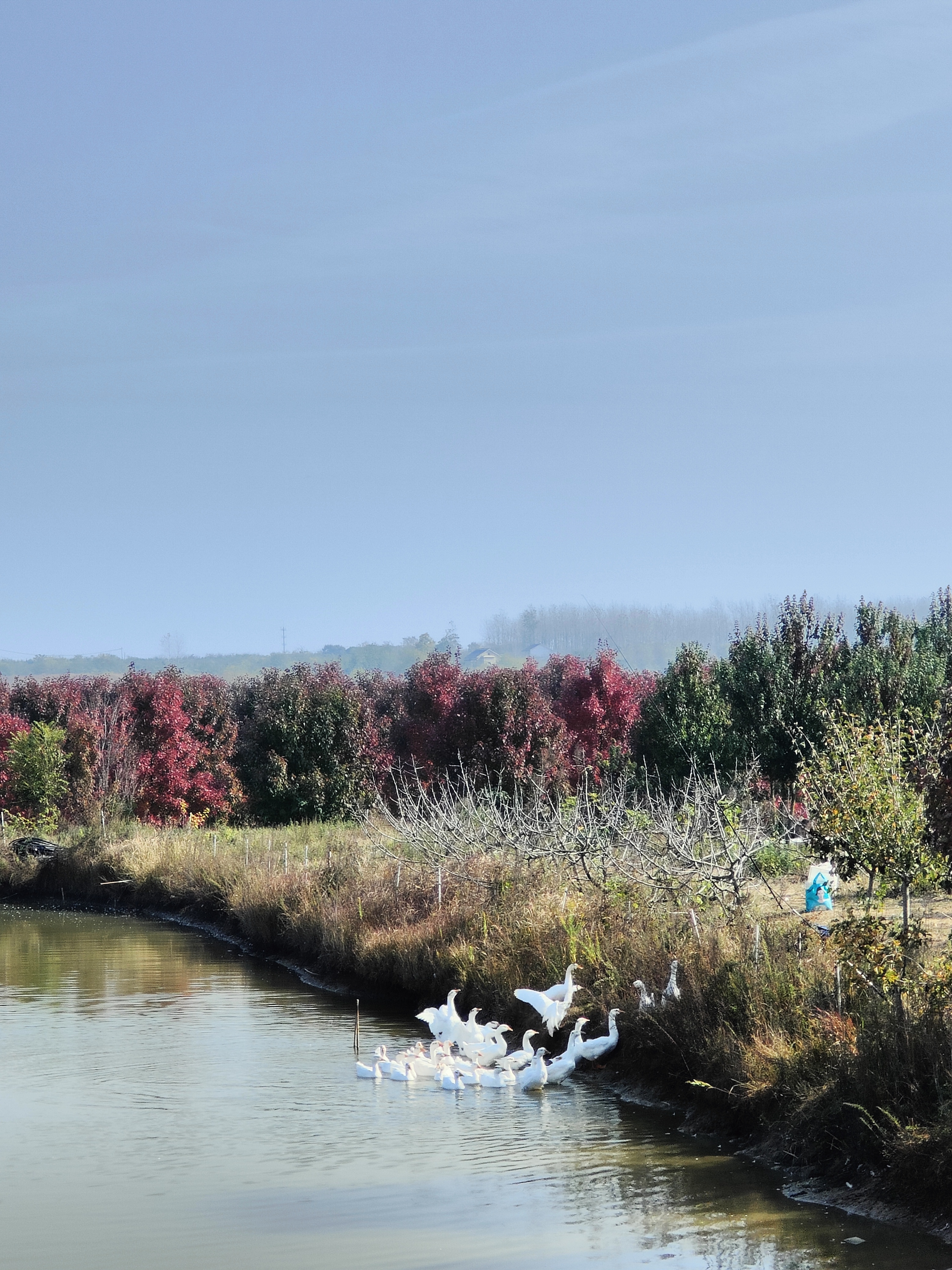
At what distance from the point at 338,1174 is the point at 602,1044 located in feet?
13.3

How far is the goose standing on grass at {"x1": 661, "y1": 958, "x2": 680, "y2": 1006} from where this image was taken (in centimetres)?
1459

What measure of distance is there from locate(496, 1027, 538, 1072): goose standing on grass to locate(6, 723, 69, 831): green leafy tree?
28343 millimetres

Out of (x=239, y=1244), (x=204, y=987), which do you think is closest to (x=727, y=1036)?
(x=239, y=1244)

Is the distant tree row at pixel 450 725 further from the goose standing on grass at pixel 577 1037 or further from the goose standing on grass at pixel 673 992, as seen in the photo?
the goose standing on grass at pixel 673 992

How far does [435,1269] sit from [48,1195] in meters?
3.76

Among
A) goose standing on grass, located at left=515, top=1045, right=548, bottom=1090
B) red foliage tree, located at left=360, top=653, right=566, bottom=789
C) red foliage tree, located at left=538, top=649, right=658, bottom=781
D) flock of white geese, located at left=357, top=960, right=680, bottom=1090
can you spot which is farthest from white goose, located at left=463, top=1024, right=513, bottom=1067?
red foliage tree, located at left=538, top=649, right=658, bottom=781

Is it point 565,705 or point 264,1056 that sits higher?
point 565,705

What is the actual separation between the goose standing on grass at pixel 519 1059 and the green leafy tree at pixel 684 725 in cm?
1665

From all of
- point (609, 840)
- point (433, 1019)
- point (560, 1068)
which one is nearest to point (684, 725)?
point (609, 840)

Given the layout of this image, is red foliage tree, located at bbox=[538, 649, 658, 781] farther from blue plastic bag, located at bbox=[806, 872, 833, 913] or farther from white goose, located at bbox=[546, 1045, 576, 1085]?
white goose, located at bbox=[546, 1045, 576, 1085]

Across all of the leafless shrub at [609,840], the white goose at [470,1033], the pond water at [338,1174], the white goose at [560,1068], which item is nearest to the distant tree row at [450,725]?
the leafless shrub at [609,840]

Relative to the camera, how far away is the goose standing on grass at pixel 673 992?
1459cm

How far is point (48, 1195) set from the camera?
11836 millimetres

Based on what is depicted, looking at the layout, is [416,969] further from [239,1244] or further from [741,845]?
[239,1244]
